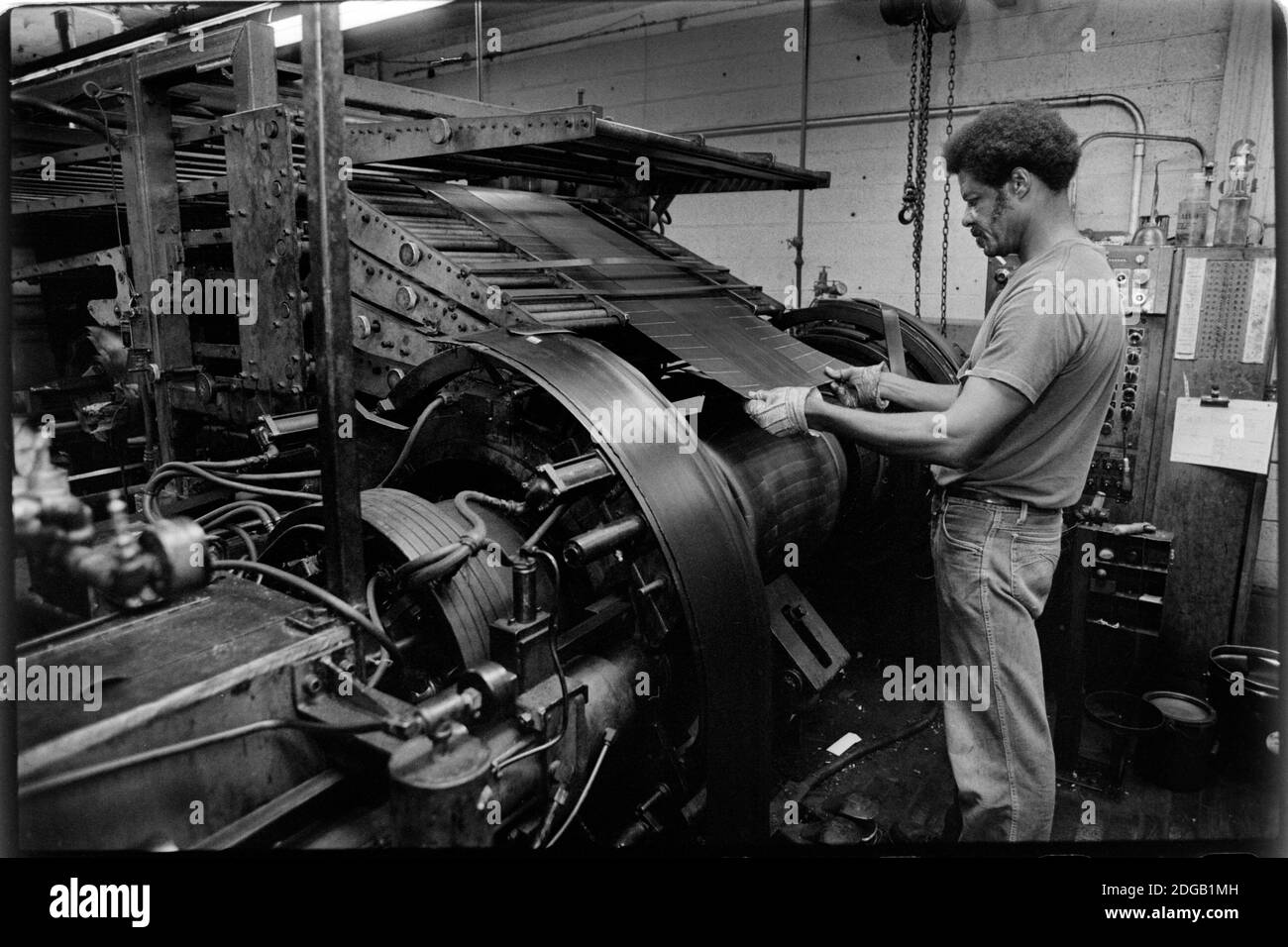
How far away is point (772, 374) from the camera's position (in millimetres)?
2227

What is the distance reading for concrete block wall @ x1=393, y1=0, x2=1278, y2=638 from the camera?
3584 mm

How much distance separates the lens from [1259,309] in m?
2.92

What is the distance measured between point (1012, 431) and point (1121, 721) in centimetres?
151

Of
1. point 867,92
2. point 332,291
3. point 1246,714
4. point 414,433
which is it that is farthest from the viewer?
point 867,92

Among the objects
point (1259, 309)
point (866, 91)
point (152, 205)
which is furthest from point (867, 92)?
point (152, 205)

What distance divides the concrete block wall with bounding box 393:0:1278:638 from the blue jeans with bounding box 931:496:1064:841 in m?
2.08

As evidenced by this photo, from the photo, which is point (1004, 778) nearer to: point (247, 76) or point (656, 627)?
point (656, 627)

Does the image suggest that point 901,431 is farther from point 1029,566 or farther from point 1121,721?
point 1121,721

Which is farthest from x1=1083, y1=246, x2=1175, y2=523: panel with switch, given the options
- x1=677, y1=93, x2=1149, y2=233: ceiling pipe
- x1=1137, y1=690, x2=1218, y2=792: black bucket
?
x1=1137, y1=690, x2=1218, y2=792: black bucket

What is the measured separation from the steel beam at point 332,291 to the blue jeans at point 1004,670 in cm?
124

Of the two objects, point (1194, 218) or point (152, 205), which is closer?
point (152, 205)

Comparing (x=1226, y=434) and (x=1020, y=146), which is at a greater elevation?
(x=1020, y=146)

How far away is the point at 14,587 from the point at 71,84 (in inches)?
80.3
